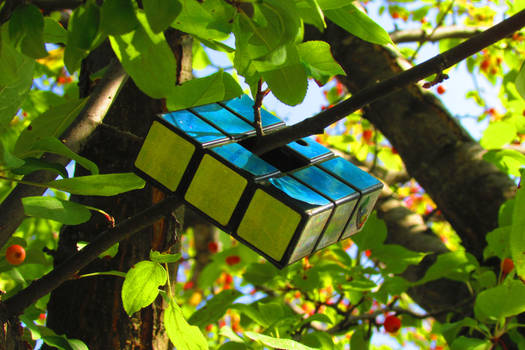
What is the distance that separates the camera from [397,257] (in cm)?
129

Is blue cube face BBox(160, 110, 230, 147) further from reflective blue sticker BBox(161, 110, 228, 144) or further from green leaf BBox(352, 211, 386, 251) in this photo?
green leaf BBox(352, 211, 386, 251)

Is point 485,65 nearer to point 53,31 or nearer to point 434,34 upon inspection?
point 434,34

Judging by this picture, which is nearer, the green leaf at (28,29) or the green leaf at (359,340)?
the green leaf at (28,29)

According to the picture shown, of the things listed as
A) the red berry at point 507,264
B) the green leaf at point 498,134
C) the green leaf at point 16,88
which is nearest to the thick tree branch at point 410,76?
the green leaf at point 16,88

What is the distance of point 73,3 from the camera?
4.43 ft

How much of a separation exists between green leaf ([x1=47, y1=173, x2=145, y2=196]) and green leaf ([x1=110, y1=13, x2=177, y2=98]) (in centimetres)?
16

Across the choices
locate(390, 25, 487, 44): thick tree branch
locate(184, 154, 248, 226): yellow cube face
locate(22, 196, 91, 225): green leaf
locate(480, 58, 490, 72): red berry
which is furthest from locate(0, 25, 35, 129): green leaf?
locate(480, 58, 490, 72): red berry

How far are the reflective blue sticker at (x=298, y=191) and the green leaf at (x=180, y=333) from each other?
0.83 ft

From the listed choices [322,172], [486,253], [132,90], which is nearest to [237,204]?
[322,172]

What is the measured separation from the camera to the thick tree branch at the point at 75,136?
835mm

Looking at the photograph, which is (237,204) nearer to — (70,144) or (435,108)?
(70,144)

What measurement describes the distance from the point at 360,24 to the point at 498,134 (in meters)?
1.04

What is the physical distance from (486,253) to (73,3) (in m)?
1.24

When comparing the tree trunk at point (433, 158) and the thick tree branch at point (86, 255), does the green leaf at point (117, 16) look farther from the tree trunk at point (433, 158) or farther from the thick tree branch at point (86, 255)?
the tree trunk at point (433, 158)
